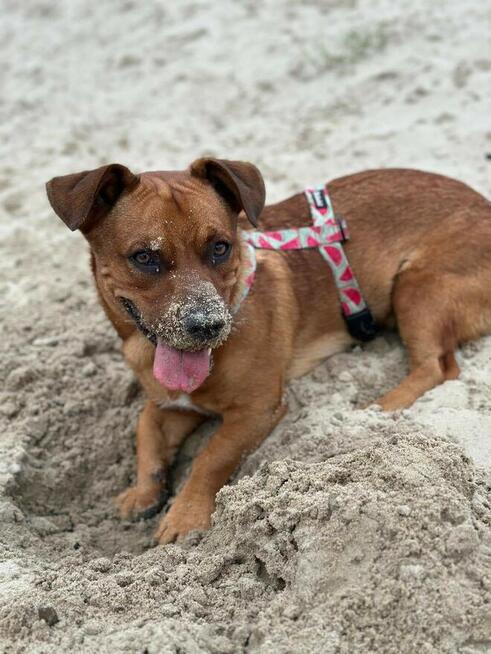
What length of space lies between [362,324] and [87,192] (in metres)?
2.05

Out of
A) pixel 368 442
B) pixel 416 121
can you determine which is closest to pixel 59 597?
pixel 368 442

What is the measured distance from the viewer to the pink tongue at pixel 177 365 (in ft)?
13.2

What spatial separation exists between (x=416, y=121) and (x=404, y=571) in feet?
16.9

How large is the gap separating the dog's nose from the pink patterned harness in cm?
134

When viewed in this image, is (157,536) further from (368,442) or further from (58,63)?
(58,63)

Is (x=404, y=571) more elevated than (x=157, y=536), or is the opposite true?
(x=404, y=571)

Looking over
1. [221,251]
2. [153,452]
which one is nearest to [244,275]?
[221,251]

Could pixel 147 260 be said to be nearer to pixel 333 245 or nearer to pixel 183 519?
pixel 183 519

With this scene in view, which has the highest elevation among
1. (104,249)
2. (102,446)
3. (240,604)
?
(104,249)

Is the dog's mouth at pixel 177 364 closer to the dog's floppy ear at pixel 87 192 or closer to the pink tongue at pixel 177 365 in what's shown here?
the pink tongue at pixel 177 365

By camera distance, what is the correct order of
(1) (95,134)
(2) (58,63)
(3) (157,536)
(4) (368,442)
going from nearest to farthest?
(4) (368,442), (3) (157,536), (1) (95,134), (2) (58,63)

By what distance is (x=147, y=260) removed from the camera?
3.91m

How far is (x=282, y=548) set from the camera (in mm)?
3352

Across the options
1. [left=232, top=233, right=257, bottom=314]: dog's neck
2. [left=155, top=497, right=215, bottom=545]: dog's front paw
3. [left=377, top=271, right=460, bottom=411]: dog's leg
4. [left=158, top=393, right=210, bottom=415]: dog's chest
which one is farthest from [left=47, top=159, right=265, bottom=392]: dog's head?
[left=377, top=271, right=460, bottom=411]: dog's leg
